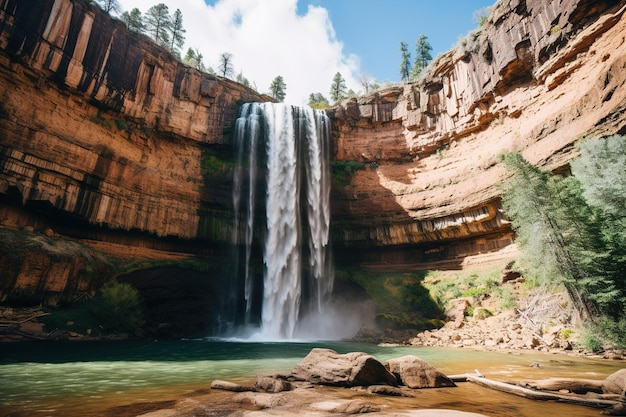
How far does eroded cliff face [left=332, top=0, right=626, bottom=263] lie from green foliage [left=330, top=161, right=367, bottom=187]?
0.64m

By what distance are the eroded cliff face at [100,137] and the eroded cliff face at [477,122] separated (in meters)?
13.2

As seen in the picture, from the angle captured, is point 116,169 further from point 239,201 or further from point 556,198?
point 556,198

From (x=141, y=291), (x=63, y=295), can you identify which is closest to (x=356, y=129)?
(x=141, y=291)

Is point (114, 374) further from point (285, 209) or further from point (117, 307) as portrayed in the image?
point (285, 209)

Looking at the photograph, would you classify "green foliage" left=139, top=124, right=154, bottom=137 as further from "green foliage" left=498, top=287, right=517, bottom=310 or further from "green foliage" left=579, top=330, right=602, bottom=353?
"green foliage" left=579, top=330, right=602, bottom=353

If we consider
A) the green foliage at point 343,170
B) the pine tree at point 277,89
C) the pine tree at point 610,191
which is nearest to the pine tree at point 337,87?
the pine tree at point 277,89

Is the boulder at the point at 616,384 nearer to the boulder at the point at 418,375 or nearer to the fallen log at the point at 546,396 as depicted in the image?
the fallen log at the point at 546,396

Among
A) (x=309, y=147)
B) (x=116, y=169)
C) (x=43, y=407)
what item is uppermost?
(x=309, y=147)

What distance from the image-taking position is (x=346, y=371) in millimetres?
5941

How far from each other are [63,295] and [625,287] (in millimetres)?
25344

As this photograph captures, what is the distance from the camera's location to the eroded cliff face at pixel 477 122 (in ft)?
56.9

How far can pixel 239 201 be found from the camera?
26844 millimetres

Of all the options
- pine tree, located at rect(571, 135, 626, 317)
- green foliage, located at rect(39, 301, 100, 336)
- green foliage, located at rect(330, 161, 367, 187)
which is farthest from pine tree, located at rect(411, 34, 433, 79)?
green foliage, located at rect(39, 301, 100, 336)

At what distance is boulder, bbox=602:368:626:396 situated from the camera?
453 centimetres
